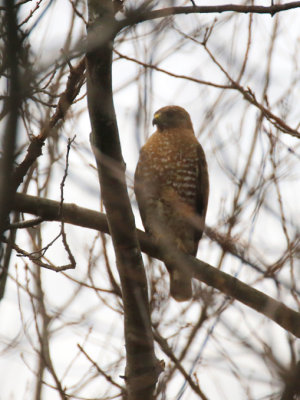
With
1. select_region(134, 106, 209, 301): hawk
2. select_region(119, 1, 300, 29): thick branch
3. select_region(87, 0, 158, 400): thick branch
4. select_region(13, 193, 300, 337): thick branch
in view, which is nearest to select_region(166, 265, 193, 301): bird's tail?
select_region(134, 106, 209, 301): hawk

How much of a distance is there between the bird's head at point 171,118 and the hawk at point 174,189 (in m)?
0.11

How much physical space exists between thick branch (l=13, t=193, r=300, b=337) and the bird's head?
266cm

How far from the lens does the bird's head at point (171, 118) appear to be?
6125 mm

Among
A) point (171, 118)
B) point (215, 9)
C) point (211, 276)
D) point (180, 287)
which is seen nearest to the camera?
point (215, 9)

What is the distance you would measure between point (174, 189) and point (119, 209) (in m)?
2.65

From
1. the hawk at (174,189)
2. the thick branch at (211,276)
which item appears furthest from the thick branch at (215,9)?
the hawk at (174,189)

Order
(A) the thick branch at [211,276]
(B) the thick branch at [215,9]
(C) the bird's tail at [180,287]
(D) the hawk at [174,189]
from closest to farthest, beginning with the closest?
(B) the thick branch at [215,9] < (A) the thick branch at [211,276] < (C) the bird's tail at [180,287] < (D) the hawk at [174,189]

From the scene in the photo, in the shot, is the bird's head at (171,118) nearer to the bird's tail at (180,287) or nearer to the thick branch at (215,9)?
the bird's tail at (180,287)

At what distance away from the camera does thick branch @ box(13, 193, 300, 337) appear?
335cm

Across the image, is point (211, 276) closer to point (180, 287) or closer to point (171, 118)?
point (180, 287)

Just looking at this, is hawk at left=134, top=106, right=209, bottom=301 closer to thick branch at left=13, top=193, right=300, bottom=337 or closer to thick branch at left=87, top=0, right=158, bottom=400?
thick branch at left=13, top=193, right=300, bottom=337

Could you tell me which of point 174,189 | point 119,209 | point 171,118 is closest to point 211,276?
point 119,209

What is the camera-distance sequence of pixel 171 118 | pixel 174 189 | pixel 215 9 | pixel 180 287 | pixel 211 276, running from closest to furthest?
pixel 215 9 → pixel 211 276 → pixel 180 287 → pixel 174 189 → pixel 171 118

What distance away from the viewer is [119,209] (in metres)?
2.91
